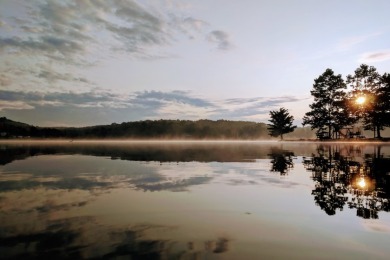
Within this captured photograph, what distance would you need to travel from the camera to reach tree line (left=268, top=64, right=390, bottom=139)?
70.6 meters

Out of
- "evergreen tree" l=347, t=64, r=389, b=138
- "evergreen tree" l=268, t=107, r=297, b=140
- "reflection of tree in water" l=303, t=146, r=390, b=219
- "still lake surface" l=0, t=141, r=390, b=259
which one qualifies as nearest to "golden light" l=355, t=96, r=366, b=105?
"evergreen tree" l=347, t=64, r=389, b=138

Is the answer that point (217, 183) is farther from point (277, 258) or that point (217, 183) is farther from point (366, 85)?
point (366, 85)

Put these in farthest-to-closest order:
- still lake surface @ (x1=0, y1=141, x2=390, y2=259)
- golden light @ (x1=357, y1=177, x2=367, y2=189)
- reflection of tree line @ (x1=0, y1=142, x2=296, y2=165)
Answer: reflection of tree line @ (x1=0, y1=142, x2=296, y2=165), golden light @ (x1=357, y1=177, x2=367, y2=189), still lake surface @ (x1=0, y1=141, x2=390, y2=259)

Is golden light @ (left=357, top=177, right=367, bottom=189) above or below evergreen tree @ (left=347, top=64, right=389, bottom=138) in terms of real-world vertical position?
below

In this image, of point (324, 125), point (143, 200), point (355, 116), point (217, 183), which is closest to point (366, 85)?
point (355, 116)

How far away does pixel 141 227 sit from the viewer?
7.75 m

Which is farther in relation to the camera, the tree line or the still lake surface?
the tree line

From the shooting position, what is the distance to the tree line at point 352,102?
70.6 m

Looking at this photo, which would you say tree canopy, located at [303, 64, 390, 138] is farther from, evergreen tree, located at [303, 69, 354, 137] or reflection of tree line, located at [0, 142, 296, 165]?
reflection of tree line, located at [0, 142, 296, 165]

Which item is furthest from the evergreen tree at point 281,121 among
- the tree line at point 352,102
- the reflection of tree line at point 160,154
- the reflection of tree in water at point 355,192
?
the reflection of tree in water at point 355,192

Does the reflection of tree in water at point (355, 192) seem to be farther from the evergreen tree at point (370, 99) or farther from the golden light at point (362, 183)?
the evergreen tree at point (370, 99)

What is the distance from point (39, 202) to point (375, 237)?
1056 centimetres

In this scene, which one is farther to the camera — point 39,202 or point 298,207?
point 39,202

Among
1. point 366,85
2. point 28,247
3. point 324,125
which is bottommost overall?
point 28,247
